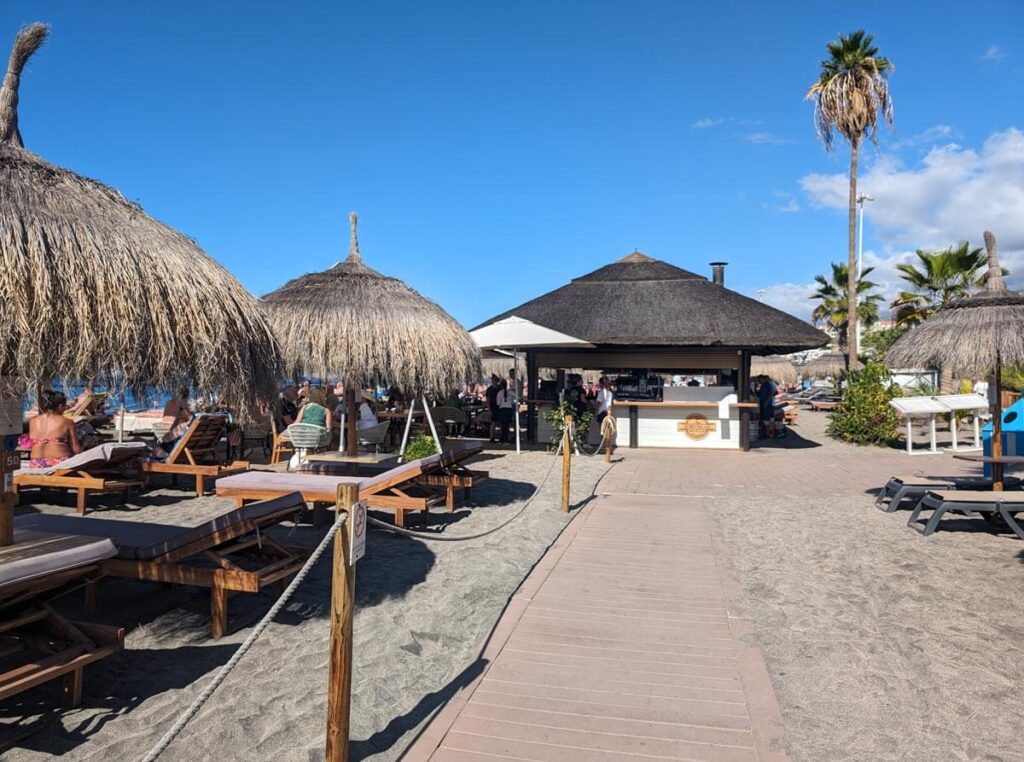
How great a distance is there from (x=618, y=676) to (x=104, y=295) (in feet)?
10.9

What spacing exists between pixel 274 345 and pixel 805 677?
145 inches

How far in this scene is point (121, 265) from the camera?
363 cm

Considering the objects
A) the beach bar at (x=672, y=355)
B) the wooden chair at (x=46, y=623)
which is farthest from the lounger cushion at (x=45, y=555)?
the beach bar at (x=672, y=355)

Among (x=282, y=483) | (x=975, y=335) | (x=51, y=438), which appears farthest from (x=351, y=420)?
(x=975, y=335)

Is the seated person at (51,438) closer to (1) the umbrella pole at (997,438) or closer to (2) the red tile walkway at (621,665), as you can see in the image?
(2) the red tile walkway at (621,665)

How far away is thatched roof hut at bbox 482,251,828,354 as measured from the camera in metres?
15.5

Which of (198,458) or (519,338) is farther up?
(519,338)

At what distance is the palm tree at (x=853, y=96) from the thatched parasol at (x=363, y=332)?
53.1 ft

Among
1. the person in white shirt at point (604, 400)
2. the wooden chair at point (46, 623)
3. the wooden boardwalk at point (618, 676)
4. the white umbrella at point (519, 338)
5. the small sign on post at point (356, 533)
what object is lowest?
the wooden boardwalk at point (618, 676)

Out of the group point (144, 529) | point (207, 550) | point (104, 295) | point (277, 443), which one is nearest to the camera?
point (104, 295)

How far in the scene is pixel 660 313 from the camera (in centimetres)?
1662

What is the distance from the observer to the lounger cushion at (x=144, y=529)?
436 centimetres

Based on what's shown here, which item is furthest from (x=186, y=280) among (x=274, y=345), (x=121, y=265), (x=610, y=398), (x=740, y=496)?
(x=610, y=398)

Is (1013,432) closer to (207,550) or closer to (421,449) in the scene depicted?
(421,449)
